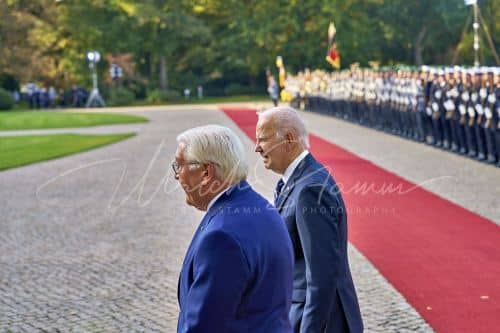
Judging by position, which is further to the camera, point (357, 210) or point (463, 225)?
point (357, 210)

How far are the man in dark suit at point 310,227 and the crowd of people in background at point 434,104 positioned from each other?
13.8 metres

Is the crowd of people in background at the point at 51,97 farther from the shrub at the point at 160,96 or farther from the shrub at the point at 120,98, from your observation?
the shrub at the point at 160,96

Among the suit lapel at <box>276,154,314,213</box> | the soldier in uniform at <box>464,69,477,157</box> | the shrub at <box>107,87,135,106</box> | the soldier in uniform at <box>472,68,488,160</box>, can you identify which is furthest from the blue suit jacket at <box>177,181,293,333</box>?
the shrub at <box>107,87,135,106</box>

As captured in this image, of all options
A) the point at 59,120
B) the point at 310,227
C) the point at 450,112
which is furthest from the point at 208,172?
the point at 59,120

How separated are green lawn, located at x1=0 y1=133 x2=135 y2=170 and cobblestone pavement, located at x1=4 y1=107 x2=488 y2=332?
316cm

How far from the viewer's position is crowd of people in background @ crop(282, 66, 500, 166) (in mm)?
18203

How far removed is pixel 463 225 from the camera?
430 inches

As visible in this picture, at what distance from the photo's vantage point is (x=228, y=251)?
9.59 ft

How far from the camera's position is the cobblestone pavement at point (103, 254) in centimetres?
732

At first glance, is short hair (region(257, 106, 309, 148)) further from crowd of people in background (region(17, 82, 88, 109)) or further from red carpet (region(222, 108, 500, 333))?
crowd of people in background (region(17, 82, 88, 109))

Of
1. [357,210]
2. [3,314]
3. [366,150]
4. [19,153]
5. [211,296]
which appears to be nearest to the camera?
[211,296]

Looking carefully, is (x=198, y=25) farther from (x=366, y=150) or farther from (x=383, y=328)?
(x=383, y=328)

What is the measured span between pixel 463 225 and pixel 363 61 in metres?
56.8

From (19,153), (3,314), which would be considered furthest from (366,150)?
(3,314)
